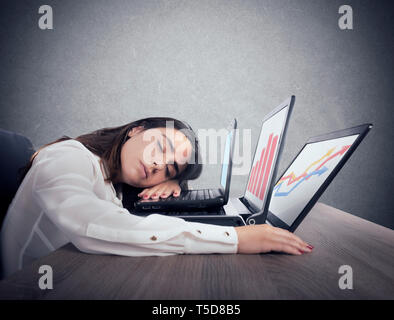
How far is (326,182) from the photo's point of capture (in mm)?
513

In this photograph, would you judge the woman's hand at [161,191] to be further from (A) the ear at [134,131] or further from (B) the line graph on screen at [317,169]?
(B) the line graph on screen at [317,169]

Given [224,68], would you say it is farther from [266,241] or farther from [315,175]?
[266,241]

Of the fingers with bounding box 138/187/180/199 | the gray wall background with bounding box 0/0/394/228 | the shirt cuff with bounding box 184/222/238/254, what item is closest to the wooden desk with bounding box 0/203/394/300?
the shirt cuff with bounding box 184/222/238/254

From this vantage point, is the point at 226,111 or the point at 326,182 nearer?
the point at 326,182

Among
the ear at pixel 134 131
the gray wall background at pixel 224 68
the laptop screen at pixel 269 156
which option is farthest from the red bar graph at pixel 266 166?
the gray wall background at pixel 224 68

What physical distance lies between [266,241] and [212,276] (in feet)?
0.53

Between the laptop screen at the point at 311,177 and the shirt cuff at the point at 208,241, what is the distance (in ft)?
0.62

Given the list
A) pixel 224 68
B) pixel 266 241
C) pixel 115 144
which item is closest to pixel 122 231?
pixel 266 241

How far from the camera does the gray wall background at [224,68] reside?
1.58 metres

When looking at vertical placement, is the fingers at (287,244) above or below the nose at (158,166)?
below

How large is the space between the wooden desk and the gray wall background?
1217 mm

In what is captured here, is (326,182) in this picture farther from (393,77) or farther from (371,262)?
(393,77)

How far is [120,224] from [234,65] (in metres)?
1.46
